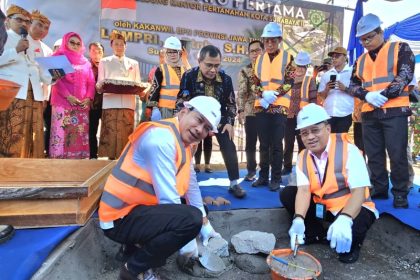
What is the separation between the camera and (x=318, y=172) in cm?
240

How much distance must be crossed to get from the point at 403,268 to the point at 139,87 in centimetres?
324

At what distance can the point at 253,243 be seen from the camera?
7.90 ft

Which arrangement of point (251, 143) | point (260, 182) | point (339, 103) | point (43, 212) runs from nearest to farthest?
point (43, 212), point (260, 182), point (339, 103), point (251, 143)

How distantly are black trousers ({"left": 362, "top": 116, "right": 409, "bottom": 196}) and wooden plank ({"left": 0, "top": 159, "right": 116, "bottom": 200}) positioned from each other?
244 centimetres

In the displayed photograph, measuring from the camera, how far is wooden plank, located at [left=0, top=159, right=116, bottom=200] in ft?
6.89

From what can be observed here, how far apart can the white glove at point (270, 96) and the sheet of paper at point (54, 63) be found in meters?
2.07

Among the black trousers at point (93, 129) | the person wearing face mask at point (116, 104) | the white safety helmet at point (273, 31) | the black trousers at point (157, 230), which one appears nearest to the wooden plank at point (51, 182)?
the black trousers at point (157, 230)

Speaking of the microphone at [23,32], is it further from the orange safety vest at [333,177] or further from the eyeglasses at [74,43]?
the orange safety vest at [333,177]

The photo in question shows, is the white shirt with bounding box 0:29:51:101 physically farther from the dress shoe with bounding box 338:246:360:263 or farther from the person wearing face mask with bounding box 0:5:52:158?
the dress shoe with bounding box 338:246:360:263

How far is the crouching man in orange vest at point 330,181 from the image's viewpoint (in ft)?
7.37

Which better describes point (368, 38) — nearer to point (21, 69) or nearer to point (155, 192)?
point (155, 192)

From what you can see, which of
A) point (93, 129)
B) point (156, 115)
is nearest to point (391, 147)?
point (156, 115)

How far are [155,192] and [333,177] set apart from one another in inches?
49.8

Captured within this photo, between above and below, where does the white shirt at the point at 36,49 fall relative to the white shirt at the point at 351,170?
above
